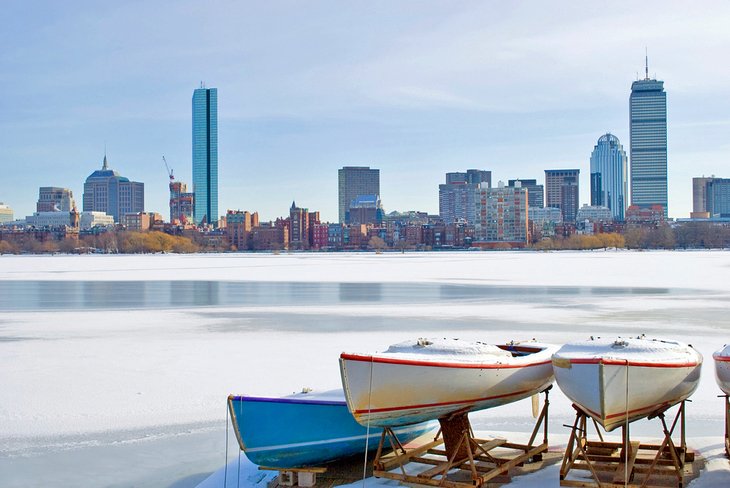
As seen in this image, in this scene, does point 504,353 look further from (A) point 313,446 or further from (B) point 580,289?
(B) point 580,289

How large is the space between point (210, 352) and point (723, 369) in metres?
10.7

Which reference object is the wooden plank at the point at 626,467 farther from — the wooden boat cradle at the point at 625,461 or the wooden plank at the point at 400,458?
the wooden plank at the point at 400,458

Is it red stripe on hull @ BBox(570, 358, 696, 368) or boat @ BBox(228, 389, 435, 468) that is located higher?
red stripe on hull @ BBox(570, 358, 696, 368)

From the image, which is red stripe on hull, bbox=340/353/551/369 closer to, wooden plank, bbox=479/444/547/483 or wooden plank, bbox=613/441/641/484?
wooden plank, bbox=479/444/547/483

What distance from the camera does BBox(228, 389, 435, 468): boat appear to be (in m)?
8.94

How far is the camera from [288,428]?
896 cm

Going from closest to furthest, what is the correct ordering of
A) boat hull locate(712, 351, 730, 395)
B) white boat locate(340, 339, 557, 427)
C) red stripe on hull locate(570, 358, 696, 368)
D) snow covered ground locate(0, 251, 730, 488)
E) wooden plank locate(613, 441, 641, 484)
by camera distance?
red stripe on hull locate(570, 358, 696, 368) < wooden plank locate(613, 441, 641, 484) < white boat locate(340, 339, 557, 427) < boat hull locate(712, 351, 730, 395) < snow covered ground locate(0, 251, 730, 488)

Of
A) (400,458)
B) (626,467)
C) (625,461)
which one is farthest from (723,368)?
Answer: (400,458)

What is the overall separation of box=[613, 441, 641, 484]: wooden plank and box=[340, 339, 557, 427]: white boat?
1.36 metres

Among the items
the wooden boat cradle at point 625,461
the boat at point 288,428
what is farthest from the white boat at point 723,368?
the boat at point 288,428

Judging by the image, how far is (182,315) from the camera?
25422 mm

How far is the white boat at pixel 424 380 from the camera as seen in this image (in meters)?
8.35

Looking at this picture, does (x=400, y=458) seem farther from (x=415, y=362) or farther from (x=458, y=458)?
(x=415, y=362)

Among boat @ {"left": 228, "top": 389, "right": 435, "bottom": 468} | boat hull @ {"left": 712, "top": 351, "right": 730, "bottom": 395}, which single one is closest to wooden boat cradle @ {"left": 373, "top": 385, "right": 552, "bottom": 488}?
boat @ {"left": 228, "top": 389, "right": 435, "bottom": 468}
